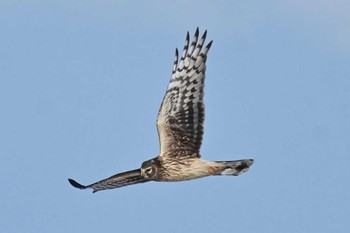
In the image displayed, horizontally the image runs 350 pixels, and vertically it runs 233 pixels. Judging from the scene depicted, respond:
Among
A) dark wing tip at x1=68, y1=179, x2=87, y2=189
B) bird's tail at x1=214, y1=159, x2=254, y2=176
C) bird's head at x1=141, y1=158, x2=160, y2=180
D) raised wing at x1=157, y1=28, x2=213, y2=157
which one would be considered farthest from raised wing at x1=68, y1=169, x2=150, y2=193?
bird's tail at x1=214, y1=159, x2=254, y2=176

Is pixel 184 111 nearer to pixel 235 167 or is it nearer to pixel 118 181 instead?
pixel 235 167

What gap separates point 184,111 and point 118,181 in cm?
199

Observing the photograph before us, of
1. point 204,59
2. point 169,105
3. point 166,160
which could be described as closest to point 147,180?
point 166,160

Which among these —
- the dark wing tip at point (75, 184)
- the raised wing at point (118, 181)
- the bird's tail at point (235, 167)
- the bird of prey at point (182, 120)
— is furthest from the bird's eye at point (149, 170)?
the dark wing tip at point (75, 184)

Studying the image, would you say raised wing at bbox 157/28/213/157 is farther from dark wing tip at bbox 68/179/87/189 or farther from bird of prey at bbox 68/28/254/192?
dark wing tip at bbox 68/179/87/189

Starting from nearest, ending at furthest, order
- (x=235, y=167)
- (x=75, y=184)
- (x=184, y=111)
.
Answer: (x=235, y=167) → (x=184, y=111) → (x=75, y=184)

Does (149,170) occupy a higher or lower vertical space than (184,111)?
lower

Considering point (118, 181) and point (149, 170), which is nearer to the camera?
point (149, 170)

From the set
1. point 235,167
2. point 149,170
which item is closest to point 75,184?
point 149,170

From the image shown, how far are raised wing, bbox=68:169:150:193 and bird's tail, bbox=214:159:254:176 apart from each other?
161 cm

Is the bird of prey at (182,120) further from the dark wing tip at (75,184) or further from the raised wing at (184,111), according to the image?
the dark wing tip at (75,184)

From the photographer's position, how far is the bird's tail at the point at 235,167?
13.9 meters

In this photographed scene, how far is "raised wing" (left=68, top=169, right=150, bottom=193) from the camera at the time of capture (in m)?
14.8

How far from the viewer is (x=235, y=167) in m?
14.0
